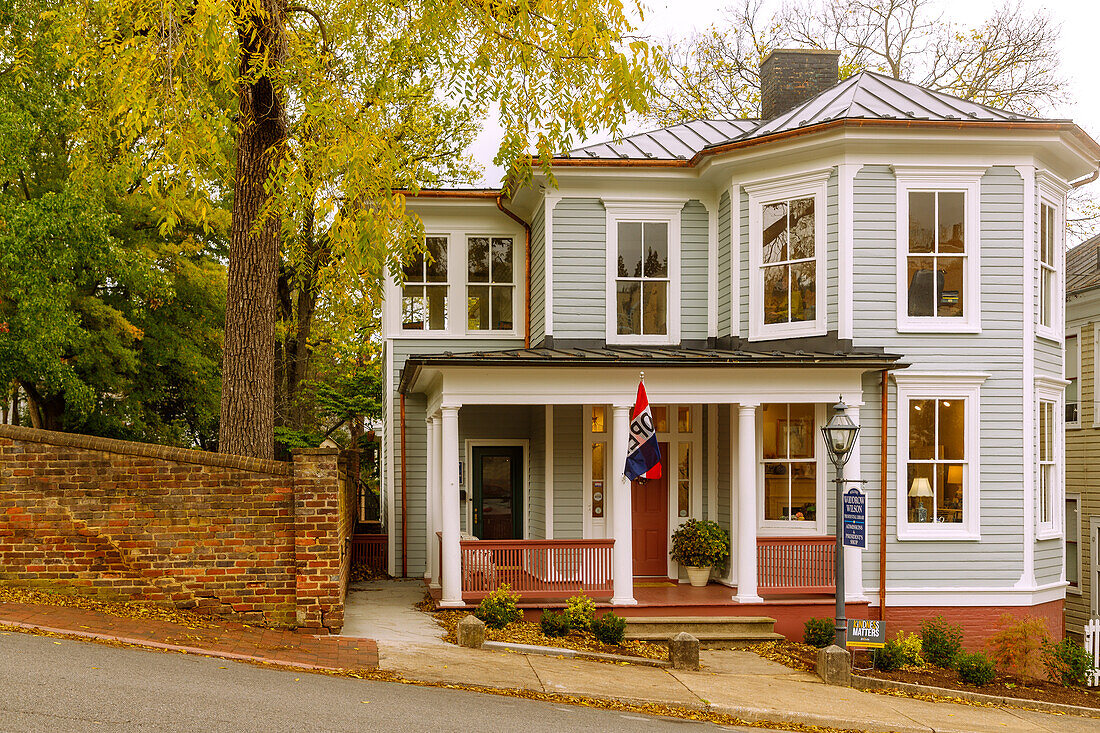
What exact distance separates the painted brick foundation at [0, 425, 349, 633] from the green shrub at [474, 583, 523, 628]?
242cm

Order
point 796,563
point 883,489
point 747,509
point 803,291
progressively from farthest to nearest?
1. point 803,291
2. point 883,489
3. point 796,563
4. point 747,509

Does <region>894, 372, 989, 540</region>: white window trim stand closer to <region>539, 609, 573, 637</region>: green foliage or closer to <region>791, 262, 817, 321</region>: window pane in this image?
<region>791, 262, 817, 321</region>: window pane

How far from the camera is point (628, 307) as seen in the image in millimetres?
16984

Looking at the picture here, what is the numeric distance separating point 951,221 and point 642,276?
488 centimetres

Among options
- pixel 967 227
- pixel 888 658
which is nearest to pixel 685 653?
pixel 888 658

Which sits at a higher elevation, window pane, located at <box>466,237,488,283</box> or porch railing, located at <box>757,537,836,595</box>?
window pane, located at <box>466,237,488,283</box>

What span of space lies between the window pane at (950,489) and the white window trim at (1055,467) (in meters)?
1.41

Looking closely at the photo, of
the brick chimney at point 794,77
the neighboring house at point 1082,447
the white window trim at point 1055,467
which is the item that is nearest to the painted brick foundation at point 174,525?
the white window trim at point 1055,467

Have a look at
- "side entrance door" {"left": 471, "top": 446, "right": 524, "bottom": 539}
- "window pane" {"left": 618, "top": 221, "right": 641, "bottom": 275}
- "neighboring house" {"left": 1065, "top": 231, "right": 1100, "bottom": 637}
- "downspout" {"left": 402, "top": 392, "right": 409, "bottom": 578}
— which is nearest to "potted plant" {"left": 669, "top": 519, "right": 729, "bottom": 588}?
"side entrance door" {"left": 471, "top": 446, "right": 524, "bottom": 539}

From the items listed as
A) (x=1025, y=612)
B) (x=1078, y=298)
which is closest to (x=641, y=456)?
(x=1025, y=612)

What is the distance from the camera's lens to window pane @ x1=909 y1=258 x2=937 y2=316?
15070 millimetres

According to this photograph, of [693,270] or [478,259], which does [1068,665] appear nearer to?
[693,270]

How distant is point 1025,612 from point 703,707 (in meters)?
7.68

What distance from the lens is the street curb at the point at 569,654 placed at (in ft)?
38.0
